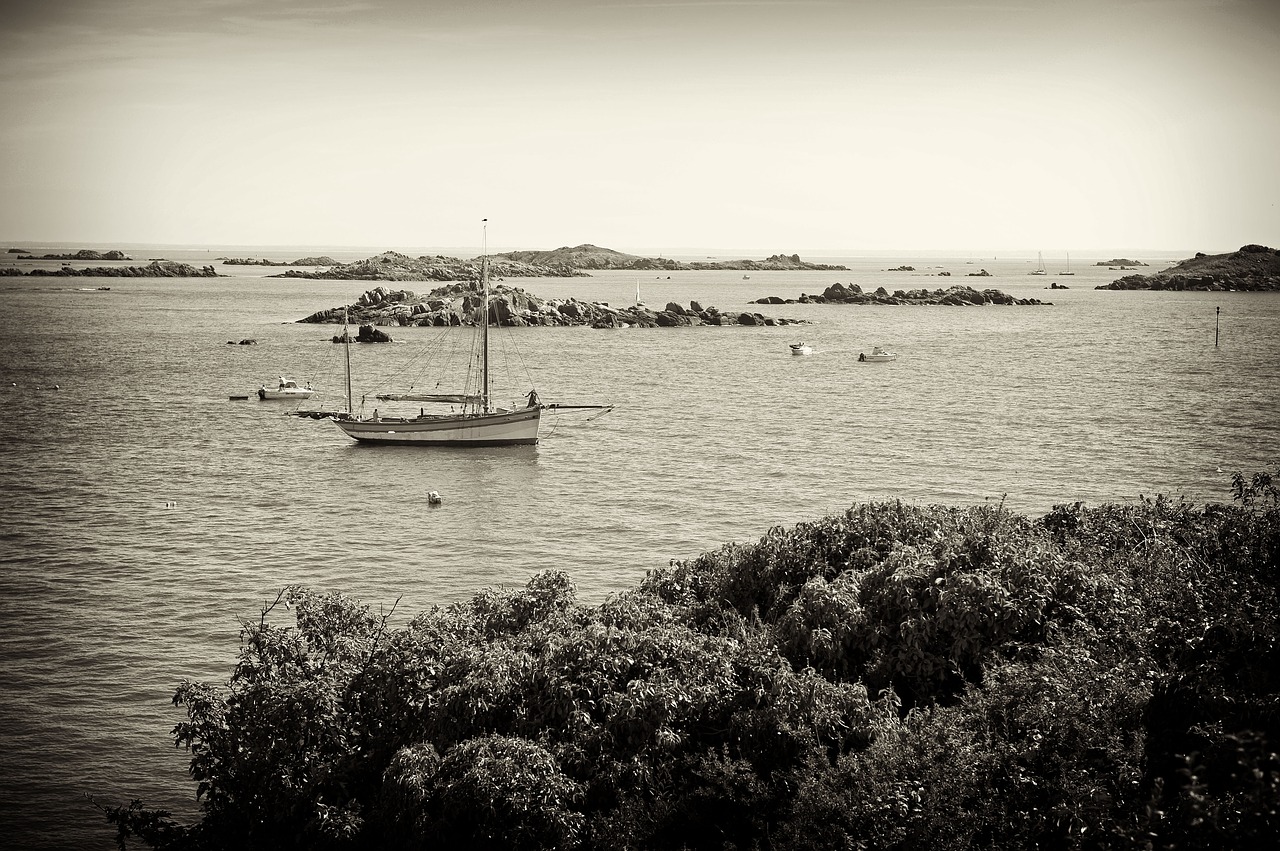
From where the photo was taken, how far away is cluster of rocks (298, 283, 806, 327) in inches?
5556

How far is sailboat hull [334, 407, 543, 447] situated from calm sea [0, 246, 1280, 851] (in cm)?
106

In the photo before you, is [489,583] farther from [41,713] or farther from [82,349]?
[82,349]

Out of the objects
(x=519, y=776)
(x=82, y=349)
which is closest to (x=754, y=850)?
(x=519, y=776)

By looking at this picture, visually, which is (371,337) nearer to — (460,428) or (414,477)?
(460,428)

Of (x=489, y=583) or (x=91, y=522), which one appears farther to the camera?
(x=91, y=522)

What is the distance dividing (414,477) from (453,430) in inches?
300

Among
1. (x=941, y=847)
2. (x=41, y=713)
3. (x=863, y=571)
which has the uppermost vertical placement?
(x=863, y=571)

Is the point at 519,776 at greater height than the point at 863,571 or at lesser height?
lesser

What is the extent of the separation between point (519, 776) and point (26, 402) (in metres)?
71.3

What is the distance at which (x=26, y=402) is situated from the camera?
7306 cm

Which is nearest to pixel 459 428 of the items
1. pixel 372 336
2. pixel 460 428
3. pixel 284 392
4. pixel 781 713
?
pixel 460 428

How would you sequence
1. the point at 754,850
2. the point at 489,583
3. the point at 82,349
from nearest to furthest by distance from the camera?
1. the point at 754,850
2. the point at 489,583
3. the point at 82,349

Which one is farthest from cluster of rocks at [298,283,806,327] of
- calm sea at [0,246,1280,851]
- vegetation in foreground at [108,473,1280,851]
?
vegetation in foreground at [108,473,1280,851]

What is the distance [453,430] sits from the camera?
205 ft
